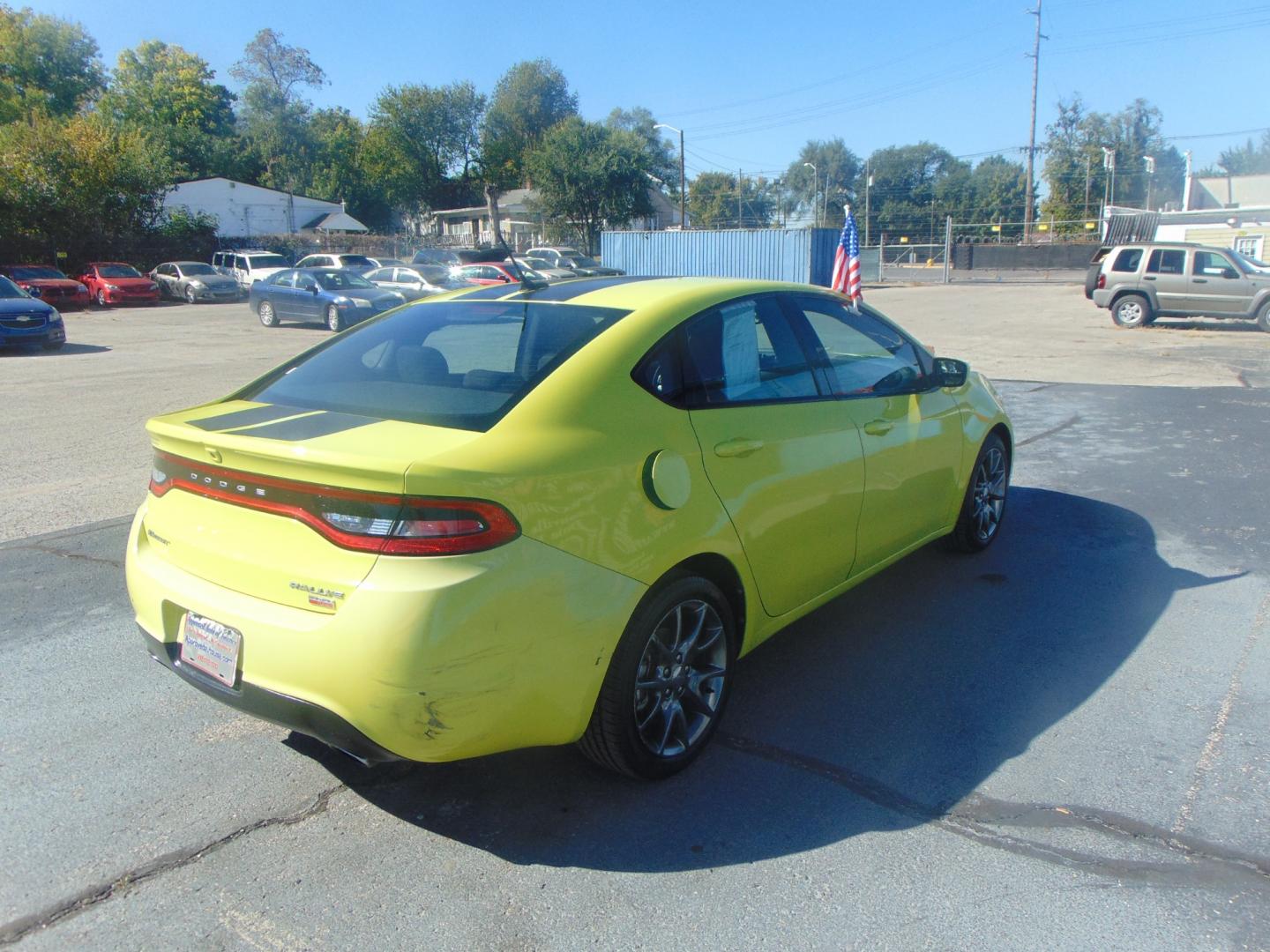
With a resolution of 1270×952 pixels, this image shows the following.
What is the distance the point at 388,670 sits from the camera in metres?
2.55

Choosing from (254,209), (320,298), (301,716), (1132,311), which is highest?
(254,209)

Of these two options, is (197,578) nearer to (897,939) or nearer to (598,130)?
(897,939)

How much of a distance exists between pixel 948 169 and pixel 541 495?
119 meters

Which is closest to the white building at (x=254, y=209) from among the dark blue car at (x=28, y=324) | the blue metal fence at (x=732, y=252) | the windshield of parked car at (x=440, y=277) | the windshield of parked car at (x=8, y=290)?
the blue metal fence at (x=732, y=252)

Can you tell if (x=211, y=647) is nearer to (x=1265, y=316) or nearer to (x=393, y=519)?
(x=393, y=519)

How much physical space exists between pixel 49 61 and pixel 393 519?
82.6 m

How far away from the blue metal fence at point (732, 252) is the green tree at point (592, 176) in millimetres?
15287

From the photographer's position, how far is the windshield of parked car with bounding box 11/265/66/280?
1197 inches

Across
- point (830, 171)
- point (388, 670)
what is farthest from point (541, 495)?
point (830, 171)

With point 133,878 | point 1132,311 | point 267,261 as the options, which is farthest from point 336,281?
point 133,878

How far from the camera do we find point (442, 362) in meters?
3.49

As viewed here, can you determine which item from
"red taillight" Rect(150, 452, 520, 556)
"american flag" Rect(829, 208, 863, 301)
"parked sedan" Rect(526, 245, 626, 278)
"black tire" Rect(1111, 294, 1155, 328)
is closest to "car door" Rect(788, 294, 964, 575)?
"red taillight" Rect(150, 452, 520, 556)

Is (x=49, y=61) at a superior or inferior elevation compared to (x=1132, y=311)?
superior

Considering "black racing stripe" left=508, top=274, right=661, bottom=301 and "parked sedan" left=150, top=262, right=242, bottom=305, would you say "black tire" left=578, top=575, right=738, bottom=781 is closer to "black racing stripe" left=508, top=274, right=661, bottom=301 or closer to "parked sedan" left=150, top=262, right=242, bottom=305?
"black racing stripe" left=508, top=274, right=661, bottom=301
